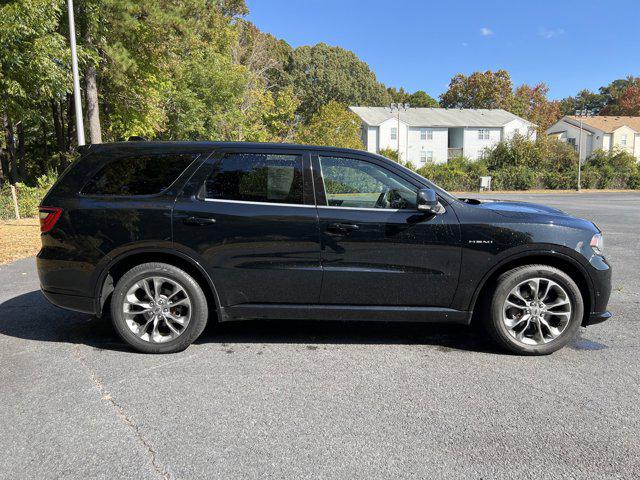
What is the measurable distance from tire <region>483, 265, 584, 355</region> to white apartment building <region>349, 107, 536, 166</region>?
178ft

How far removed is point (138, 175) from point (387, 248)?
223 cm

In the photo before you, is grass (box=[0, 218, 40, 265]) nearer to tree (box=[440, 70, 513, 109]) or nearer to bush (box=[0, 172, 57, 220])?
bush (box=[0, 172, 57, 220])

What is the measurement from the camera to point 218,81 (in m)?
28.7

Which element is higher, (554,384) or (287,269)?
(287,269)

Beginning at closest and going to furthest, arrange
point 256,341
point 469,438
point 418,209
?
point 469,438, point 418,209, point 256,341

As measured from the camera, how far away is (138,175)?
167 inches

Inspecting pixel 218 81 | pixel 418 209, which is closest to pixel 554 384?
pixel 418 209

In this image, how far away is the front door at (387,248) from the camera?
404 centimetres

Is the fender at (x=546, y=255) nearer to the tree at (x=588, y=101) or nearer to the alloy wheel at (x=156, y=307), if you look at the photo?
the alloy wheel at (x=156, y=307)

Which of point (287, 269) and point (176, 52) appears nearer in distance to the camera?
point (287, 269)

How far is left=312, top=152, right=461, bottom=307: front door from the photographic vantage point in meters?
4.04

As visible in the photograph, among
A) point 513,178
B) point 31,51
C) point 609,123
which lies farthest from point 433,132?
point 31,51

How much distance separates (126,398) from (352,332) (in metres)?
2.21

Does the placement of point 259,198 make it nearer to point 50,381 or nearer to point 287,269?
point 287,269
